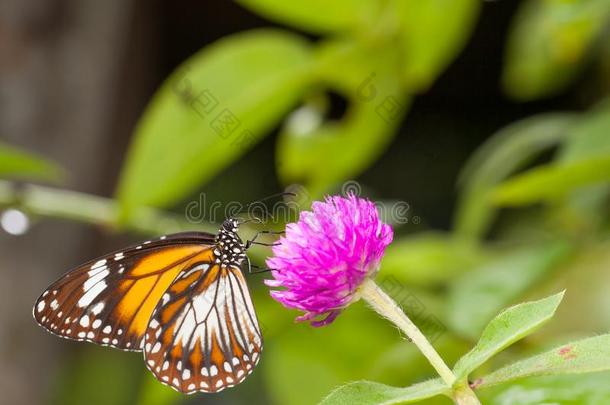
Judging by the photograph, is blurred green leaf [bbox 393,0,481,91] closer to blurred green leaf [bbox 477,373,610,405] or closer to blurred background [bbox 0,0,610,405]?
blurred background [bbox 0,0,610,405]

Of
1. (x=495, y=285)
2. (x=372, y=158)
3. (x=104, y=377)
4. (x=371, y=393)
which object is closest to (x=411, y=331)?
(x=371, y=393)

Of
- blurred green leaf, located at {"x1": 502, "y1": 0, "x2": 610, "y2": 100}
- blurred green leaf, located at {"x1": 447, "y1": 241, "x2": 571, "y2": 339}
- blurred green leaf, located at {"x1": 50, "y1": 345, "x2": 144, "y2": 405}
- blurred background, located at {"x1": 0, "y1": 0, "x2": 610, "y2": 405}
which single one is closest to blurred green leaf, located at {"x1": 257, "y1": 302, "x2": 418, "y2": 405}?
blurred background, located at {"x1": 0, "y1": 0, "x2": 610, "y2": 405}

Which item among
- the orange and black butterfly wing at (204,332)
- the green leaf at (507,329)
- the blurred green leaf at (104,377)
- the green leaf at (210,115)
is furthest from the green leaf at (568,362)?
the blurred green leaf at (104,377)

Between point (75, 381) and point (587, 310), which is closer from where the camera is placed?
point (587, 310)

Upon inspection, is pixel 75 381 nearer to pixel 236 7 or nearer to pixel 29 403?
pixel 29 403

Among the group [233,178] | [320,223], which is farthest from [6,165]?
[233,178]
